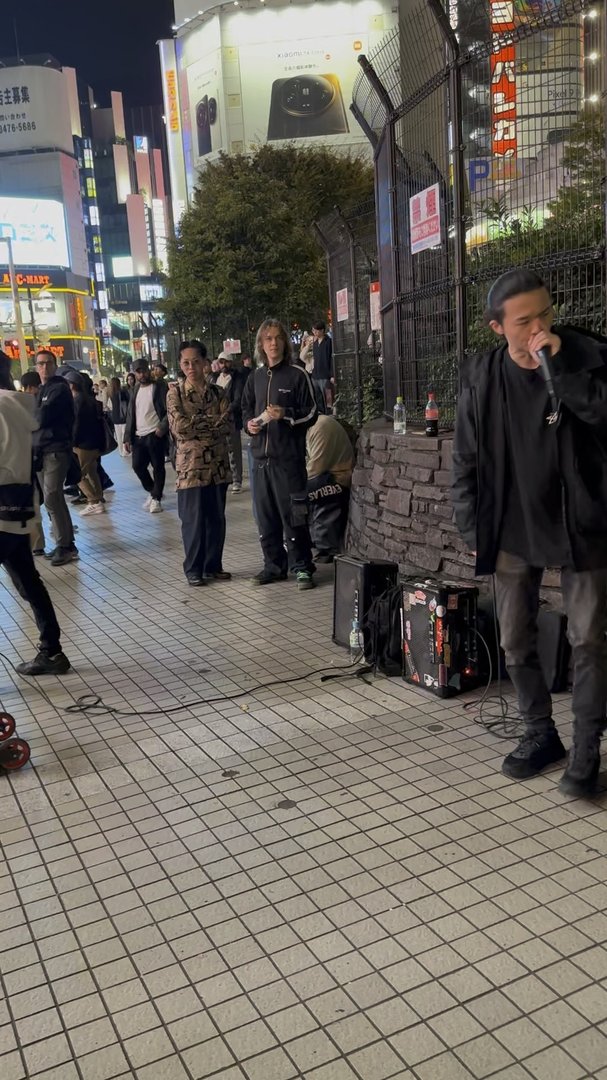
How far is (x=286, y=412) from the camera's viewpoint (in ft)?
22.2

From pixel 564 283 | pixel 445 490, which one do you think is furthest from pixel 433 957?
pixel 564 283

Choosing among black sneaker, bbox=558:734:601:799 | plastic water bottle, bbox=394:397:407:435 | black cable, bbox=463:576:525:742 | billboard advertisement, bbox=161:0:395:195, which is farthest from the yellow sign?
black sneaker, bbox=558:734:601:799

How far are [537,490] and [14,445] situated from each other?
284cm

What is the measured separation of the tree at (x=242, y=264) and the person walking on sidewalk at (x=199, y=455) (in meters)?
13.4

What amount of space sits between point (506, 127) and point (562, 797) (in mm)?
3806

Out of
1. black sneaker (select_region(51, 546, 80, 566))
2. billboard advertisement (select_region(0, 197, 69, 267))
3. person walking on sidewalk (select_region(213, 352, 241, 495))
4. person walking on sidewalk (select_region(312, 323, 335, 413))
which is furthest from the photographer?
billboard advertisement (select_region(0, 197, 69, 267))

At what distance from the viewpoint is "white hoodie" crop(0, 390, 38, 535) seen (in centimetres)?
475

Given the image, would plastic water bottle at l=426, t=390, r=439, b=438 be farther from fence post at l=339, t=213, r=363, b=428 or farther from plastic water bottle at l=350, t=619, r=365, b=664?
fence post at l=339, t=213, r=363, b=428

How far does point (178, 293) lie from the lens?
2114 centimetres

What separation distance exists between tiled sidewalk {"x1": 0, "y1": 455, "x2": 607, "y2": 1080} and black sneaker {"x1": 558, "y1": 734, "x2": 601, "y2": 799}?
0.06 meters

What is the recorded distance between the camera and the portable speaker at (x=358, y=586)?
5.05 meters

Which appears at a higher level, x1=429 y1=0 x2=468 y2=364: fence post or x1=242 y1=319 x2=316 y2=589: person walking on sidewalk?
x1=429 y1=0 x2=468 y2=364: fence post

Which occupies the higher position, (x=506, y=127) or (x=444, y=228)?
(x=506, y=127)

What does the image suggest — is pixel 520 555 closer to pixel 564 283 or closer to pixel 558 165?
pixel 564 283
